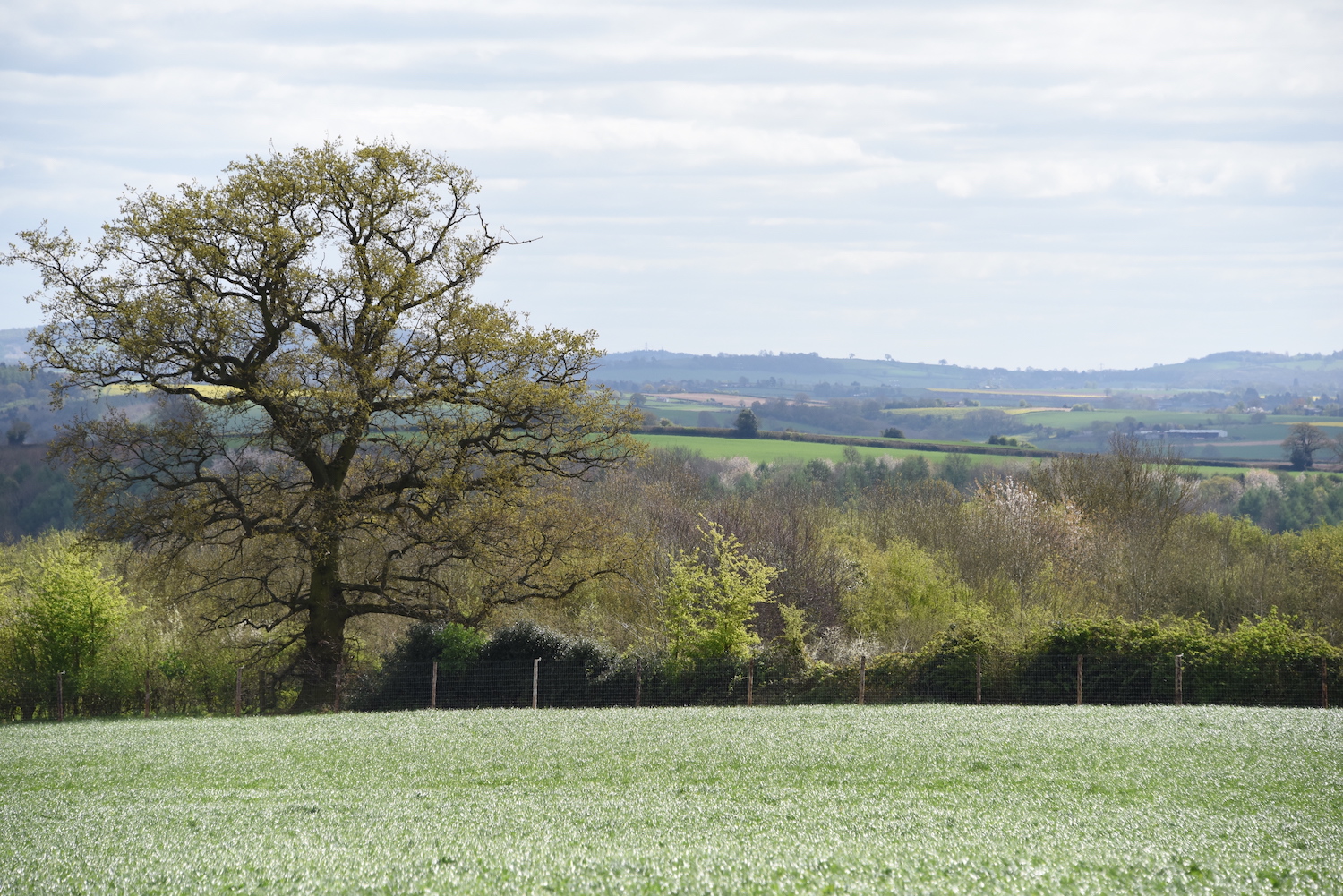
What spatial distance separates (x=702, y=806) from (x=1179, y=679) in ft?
55.6

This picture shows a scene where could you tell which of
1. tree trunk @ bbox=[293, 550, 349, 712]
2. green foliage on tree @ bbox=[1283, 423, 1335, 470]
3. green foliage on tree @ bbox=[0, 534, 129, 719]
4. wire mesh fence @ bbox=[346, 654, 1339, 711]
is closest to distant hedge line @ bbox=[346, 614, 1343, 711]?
→ wire mesh fence @ bbox=[346, 654, 1339, 711]

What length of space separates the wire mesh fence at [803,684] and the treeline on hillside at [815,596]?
0.55 feet

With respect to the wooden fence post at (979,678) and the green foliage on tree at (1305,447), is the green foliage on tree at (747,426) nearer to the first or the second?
the green foliage on tree at (1305,447)

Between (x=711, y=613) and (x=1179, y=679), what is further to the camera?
(x=711, y=613)

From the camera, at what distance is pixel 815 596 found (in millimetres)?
Result: 43125

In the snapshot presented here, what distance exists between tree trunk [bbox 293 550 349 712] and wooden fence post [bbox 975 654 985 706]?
1788 cm

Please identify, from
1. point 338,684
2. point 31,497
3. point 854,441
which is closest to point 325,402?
point 338,684

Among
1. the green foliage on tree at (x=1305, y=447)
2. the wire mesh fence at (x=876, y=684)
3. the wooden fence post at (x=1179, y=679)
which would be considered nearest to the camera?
the wooden fence post at (x=1179, y=679)

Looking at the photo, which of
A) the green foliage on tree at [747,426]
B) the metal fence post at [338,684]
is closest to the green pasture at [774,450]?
the green foliage on tree at [747,426]

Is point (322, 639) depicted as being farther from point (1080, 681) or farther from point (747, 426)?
point (747, 426)

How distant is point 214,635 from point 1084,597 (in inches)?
1316

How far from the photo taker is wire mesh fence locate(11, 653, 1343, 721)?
26.7 meters

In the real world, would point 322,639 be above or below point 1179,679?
below

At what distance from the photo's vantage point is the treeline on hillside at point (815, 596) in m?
30.2
